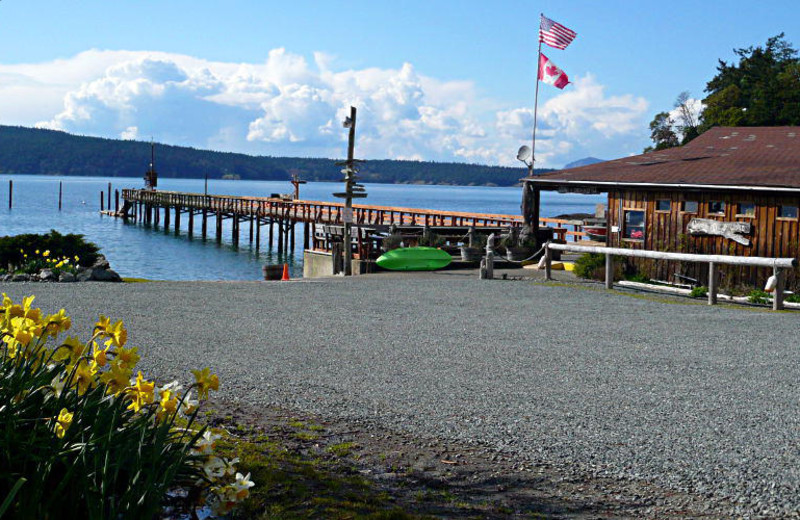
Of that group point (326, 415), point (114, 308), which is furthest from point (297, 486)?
point (114, 308)

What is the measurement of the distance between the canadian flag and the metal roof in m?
3.93

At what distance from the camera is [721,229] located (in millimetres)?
20531

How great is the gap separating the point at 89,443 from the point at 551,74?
27.7 metres

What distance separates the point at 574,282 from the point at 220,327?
1135cm

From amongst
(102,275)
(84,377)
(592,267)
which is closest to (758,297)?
(592,267)

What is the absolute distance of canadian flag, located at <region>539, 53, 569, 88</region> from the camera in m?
29.4

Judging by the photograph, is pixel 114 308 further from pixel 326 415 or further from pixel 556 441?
pixel 556 441

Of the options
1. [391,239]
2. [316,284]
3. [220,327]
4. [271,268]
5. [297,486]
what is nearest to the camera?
[297,486]

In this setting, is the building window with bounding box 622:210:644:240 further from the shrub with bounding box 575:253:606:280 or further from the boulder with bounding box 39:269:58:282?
the boulder with bounding box 39:269:58:282

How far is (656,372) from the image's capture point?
33.8 feet

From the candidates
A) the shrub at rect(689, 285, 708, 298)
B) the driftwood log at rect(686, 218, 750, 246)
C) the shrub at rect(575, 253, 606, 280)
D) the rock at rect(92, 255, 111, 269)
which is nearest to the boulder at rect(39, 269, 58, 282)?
the rock at rect(92, 255, 111, 269)

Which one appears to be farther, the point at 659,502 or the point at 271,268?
the point at 271,268

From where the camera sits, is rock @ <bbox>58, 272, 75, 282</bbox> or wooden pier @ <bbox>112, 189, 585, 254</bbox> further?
wooden pier @ <bbox>112, 189, 585, 254</bbox>

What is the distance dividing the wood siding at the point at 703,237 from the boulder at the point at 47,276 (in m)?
14.9
